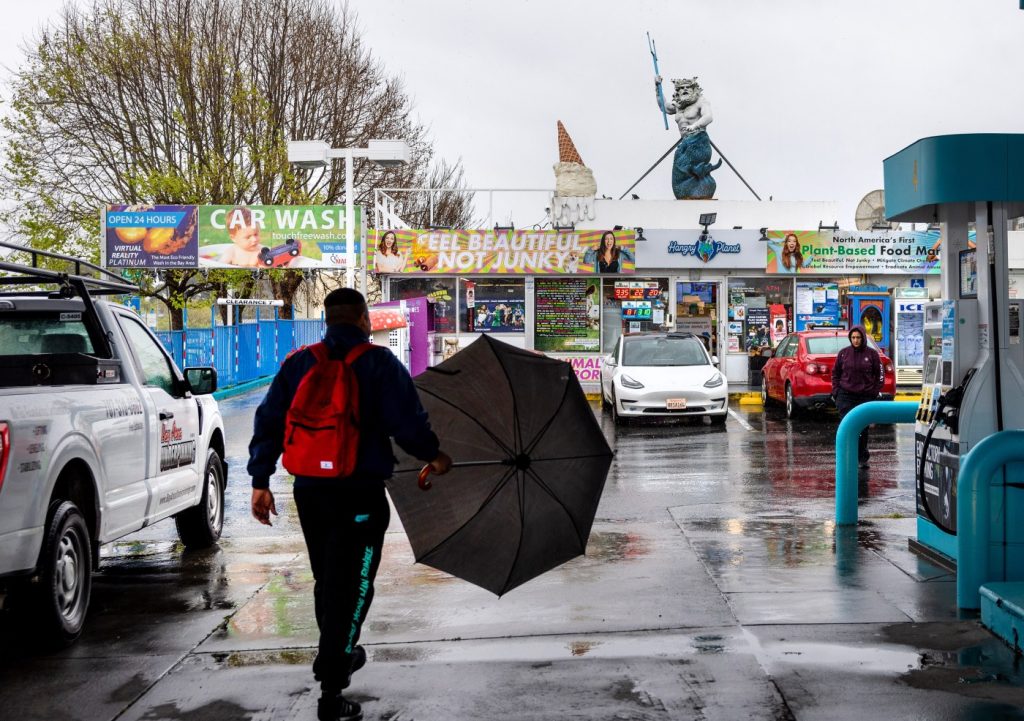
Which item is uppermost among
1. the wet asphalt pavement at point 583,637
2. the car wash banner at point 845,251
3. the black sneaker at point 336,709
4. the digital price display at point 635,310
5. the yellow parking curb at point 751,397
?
the car wash banner at point 845,251

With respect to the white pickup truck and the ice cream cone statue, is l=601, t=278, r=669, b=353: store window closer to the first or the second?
the ice cream cone statue

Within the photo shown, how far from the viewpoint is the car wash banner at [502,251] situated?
2597 cm

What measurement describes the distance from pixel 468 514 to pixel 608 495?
6285 millimetres

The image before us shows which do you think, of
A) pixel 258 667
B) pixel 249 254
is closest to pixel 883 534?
pixel 258 667

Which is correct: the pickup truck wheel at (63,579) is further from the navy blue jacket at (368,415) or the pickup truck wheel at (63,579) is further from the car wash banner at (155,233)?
the car wash banner at (155,233)

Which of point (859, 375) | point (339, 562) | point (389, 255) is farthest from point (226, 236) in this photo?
point (339, 562)

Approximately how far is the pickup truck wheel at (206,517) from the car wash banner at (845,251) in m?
19.2

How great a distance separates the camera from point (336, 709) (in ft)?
15.5

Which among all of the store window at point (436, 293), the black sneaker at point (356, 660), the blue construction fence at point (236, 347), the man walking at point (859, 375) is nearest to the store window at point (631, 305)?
the store window at point (436, 293)

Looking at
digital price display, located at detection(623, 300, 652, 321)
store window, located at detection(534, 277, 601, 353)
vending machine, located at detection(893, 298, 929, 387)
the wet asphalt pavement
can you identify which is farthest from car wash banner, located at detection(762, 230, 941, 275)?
A: the wet asphalt pavement

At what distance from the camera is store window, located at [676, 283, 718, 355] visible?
88.2 feet

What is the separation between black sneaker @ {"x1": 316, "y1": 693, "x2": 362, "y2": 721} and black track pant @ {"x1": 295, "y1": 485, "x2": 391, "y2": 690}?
0.06m

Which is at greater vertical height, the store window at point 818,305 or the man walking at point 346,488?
the store window at point 818,305

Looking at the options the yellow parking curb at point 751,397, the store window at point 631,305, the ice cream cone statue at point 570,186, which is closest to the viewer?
the yellow parking curb at point 751,397
